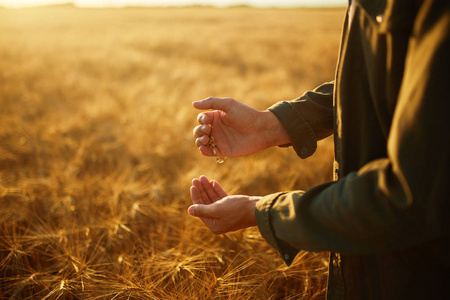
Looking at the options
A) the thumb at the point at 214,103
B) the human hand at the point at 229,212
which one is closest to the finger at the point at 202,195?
the human hand at the point at 229,212

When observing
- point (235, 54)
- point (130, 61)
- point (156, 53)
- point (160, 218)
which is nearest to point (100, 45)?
point (156, 53)

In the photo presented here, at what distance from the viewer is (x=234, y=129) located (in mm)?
1047

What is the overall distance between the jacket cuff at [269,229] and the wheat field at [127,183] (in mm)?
399

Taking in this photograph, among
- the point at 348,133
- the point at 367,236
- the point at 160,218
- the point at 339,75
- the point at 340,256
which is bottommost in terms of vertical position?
the point at 160,218

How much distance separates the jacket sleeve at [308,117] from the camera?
0.95 m

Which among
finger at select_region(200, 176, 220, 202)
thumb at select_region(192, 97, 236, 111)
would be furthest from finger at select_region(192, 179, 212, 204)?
thumb at select_region(192, 97, 236, 111)

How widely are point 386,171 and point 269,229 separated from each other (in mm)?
277

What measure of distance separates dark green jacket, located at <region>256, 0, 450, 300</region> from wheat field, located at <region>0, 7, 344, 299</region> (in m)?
0.46

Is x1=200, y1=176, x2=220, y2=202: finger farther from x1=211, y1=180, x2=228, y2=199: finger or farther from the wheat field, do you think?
the wheat field

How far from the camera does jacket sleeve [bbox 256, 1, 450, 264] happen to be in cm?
46

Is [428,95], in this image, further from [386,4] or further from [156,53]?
[156,53]

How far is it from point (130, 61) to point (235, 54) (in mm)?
2569

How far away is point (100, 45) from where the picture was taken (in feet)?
26.7

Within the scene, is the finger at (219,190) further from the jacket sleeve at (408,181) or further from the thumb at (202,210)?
the jacket sleeve at (408,181)
